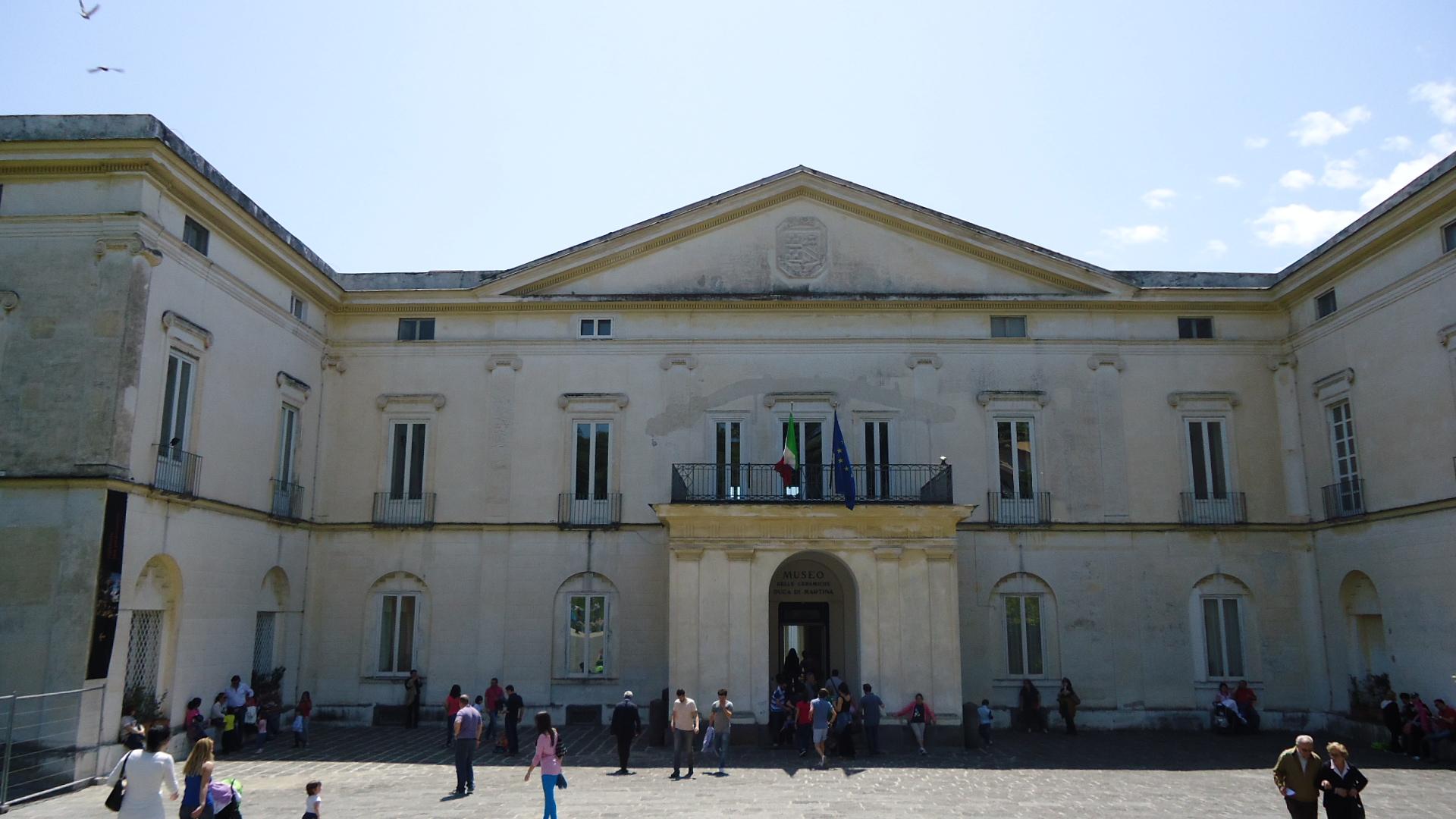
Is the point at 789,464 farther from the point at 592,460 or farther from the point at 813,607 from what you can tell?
the point at 592,460

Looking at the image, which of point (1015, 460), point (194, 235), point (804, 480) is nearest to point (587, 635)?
point (804, 480)

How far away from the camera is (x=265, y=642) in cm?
2253

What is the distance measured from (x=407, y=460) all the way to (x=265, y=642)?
16.7 ft

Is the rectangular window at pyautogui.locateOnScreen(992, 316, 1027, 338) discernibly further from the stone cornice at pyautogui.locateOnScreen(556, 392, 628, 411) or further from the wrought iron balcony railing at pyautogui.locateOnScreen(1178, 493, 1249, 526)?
the stone cornice at pyautogui.locateOnScreen(556, 392, 628, 411)

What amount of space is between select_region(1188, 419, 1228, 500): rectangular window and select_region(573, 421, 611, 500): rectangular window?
547 inches

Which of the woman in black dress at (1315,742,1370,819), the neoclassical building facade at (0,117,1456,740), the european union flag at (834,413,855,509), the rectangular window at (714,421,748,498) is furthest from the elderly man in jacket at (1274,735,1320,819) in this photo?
the rectangular window at (714,421,748,498)

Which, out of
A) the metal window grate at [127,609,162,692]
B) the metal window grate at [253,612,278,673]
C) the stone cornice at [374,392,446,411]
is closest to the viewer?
the metal window grate at [127,609,162,692]

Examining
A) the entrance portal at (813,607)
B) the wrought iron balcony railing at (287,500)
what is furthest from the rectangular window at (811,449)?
the wrought iron balcony railing at (287,500)

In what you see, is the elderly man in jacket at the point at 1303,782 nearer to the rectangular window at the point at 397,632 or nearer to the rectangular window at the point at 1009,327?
the rectangular window at the point at 1009,327

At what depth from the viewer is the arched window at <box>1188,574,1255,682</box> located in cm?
2314

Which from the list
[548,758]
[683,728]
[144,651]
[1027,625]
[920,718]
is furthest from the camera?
[1027,625]

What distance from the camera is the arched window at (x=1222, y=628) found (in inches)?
911

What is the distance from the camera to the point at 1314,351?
76.4ft

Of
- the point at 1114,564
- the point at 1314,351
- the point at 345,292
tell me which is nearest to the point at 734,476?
the point at 1114,564
